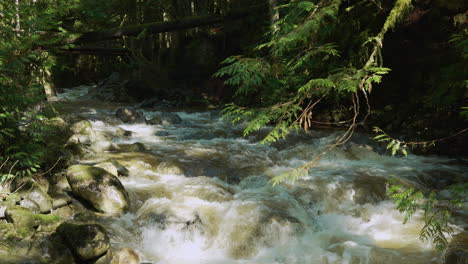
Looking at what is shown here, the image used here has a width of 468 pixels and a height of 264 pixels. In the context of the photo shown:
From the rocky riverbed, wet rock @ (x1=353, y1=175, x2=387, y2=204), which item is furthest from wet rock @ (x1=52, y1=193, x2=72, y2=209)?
wet rock @ (x1=353, y1=175, x2=387, y2=204)

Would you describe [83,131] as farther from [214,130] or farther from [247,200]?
[247,200]

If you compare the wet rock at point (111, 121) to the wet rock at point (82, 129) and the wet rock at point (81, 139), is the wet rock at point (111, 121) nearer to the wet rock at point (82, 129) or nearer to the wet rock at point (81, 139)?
the wet rock at point (82, 129)

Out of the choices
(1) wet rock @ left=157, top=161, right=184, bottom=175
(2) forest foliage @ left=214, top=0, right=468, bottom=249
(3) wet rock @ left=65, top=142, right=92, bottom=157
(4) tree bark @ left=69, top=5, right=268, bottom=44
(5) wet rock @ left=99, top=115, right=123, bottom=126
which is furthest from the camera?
(5) wet rock @ left=99, top=115, right=123, bottom=126

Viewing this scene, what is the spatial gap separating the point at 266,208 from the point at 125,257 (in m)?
2.42

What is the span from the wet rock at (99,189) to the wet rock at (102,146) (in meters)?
2.70

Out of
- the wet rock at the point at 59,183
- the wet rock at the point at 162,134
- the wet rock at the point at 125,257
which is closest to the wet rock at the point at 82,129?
the wet rock at the point at 162,134

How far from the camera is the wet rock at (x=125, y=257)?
4.53 m

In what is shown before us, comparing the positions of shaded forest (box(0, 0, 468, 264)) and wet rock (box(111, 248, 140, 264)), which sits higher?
shaded forest (box(0, 0, 468, 264))

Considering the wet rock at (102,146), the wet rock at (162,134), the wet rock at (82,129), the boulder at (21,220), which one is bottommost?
the boulder at (21,220)

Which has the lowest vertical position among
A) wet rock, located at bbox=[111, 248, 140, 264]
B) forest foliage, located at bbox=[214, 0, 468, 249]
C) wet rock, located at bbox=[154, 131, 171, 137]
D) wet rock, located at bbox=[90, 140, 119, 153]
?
wet rock, located at bbox=[111, 248, 140, 264]

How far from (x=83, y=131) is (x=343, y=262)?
7.76 meters

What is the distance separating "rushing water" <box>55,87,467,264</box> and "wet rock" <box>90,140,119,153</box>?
0.79 feet

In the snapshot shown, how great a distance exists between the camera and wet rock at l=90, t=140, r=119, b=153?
863cm

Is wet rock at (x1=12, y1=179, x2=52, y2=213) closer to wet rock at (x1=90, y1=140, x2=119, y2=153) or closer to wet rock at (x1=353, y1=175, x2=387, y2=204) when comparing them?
wet rock at (x1=90, y1=140, x2=119, y2=153)
